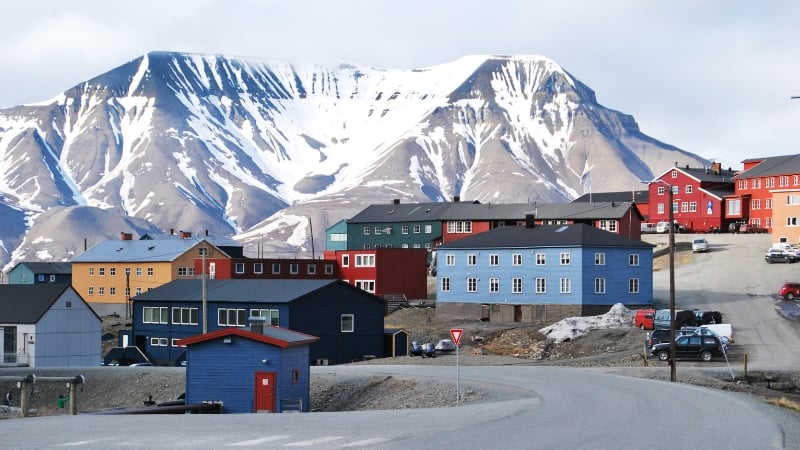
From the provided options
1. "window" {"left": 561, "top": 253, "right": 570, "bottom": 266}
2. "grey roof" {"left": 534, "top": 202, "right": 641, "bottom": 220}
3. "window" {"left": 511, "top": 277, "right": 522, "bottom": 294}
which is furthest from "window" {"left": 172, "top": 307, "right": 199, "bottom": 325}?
"grey roof" {"left": 534, "top": 202, "right": 641, "bottom": 220}

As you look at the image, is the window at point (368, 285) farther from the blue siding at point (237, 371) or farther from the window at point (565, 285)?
the blue siding at point (237, 371)

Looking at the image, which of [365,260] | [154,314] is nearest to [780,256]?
[365,260]

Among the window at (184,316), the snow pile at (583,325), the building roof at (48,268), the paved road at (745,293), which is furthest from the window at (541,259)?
the building roof at (48,268)

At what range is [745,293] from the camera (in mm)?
86938

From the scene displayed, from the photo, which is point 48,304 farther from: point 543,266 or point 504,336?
point 543,266

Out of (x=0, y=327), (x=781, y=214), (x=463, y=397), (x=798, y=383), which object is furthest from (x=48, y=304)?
(x=781, y=214)

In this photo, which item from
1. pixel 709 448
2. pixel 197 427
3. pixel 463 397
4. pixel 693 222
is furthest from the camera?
pixel 693 222

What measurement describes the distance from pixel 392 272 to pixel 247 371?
5791cm

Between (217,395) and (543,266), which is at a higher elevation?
(543,266)

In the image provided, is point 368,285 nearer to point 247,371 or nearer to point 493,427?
point 247,371

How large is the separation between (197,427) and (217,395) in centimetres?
2031

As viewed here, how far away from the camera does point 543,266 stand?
284ft

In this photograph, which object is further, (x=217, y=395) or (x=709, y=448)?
(x=217, y=395)

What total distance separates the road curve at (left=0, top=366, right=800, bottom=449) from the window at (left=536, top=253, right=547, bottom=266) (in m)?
49.7
